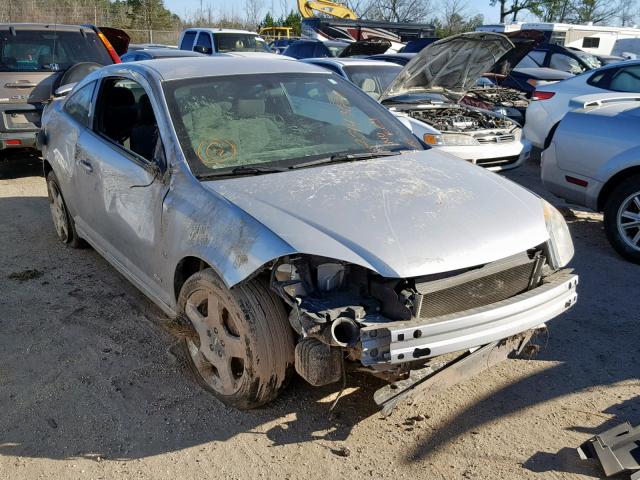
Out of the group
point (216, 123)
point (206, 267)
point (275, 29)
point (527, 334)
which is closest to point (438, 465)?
point (527, 334)

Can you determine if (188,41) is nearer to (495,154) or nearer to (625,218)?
(495,154)

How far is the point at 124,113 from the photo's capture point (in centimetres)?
444

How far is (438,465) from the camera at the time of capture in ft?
8.84

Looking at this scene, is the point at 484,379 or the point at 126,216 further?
the point at 126,216

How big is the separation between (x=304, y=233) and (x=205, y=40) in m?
13.4

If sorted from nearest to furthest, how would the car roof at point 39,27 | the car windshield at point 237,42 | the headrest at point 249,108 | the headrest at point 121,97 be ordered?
the headrest at point 249,108 < the headrest at point 121,97 < the car roof at point 39,27 < the car windshield at point 237,42

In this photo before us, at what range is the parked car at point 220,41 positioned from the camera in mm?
14539

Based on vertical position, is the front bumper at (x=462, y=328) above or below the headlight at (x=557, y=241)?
below

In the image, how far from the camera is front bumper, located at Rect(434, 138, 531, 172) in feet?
23.3

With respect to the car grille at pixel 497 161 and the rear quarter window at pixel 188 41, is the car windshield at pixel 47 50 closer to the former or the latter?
the car grille at pixel 497 161

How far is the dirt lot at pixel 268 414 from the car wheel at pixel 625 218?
3.63 feet

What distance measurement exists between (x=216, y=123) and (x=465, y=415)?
2.15 meters

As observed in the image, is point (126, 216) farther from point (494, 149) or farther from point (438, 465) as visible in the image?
point (494, 149)

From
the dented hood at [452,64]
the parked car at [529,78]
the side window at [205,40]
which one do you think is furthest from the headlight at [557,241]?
the side window at [205,40]
